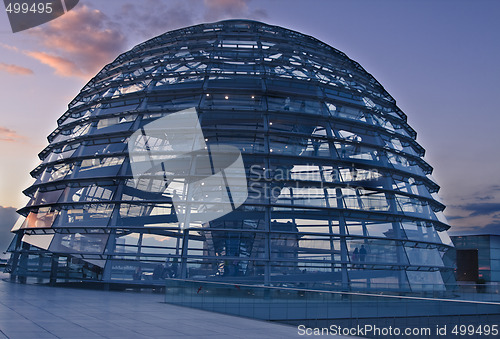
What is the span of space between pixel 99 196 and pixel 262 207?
284 inches

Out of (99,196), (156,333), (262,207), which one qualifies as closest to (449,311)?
(156,333)

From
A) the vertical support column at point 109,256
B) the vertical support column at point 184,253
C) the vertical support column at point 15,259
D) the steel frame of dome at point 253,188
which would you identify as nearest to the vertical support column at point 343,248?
the steel frame of dome at point 253,188

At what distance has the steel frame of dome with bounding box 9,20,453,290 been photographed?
875 inches

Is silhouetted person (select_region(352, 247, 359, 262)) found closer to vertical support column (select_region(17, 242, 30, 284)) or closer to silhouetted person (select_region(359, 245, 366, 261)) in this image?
silhouetted person (select_region(359, 245, 366, 261))

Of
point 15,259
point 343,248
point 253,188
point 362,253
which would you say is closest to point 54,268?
point 15,259

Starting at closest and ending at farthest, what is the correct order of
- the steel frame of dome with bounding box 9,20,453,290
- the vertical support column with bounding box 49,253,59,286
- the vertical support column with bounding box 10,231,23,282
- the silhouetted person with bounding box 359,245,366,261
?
the steel frame of dome with bounding box 9,20,453,290 < the silhouetted person with bounding box 359,245,366,261 < the vertical support column with bounding box 49,253,59,286 < the vertical support column with bounding box 10,231,23,282

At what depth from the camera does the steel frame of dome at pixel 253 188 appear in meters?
22.2

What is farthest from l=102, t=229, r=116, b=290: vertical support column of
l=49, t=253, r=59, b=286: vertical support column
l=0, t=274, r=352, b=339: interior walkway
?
l=0, t=274, r=352, b=339: interior walkway

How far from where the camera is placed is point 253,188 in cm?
2341

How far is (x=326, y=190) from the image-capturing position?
23812mm

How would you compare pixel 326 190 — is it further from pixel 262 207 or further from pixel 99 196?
pixel 99 196

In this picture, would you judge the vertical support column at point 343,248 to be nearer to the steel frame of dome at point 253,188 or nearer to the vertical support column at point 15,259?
the steel frame of dome at point 253,188

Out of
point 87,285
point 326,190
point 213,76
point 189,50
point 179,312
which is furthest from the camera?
point 189,50

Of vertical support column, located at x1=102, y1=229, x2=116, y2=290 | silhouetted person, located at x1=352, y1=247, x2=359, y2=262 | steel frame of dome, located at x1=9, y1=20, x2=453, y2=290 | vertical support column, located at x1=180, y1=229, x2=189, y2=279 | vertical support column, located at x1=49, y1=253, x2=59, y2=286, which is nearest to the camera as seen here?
vertical support column, located at x1=180, y1=229, x2=189, y2=279
